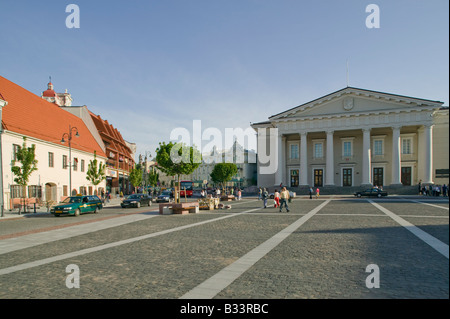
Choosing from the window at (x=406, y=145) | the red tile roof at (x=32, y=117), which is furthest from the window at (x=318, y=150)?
the red tile roof at (x=32, y=117)

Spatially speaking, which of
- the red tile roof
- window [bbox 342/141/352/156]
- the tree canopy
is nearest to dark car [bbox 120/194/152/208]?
the tree canopy

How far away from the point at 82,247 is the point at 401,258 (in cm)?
895

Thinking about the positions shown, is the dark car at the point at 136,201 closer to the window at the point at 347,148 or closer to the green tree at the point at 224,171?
the window at the point at 347,148

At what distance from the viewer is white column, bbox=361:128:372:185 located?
1917 inches

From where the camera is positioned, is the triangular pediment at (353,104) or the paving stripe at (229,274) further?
the triangular pediment at (353,104)

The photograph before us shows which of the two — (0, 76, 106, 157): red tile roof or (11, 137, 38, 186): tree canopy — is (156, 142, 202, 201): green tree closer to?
(0, 76, 106, 157): red tile roof

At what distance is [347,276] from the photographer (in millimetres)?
6121

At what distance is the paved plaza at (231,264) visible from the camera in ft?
17.7

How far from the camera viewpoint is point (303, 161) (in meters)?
52.9

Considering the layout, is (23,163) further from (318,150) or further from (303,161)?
(318,150)

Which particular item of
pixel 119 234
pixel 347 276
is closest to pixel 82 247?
pixel 119 234

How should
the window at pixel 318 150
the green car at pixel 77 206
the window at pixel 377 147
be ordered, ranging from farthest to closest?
the window at pixel 318 150
the window at pixel 377 147
the green car at pixel 77 206
